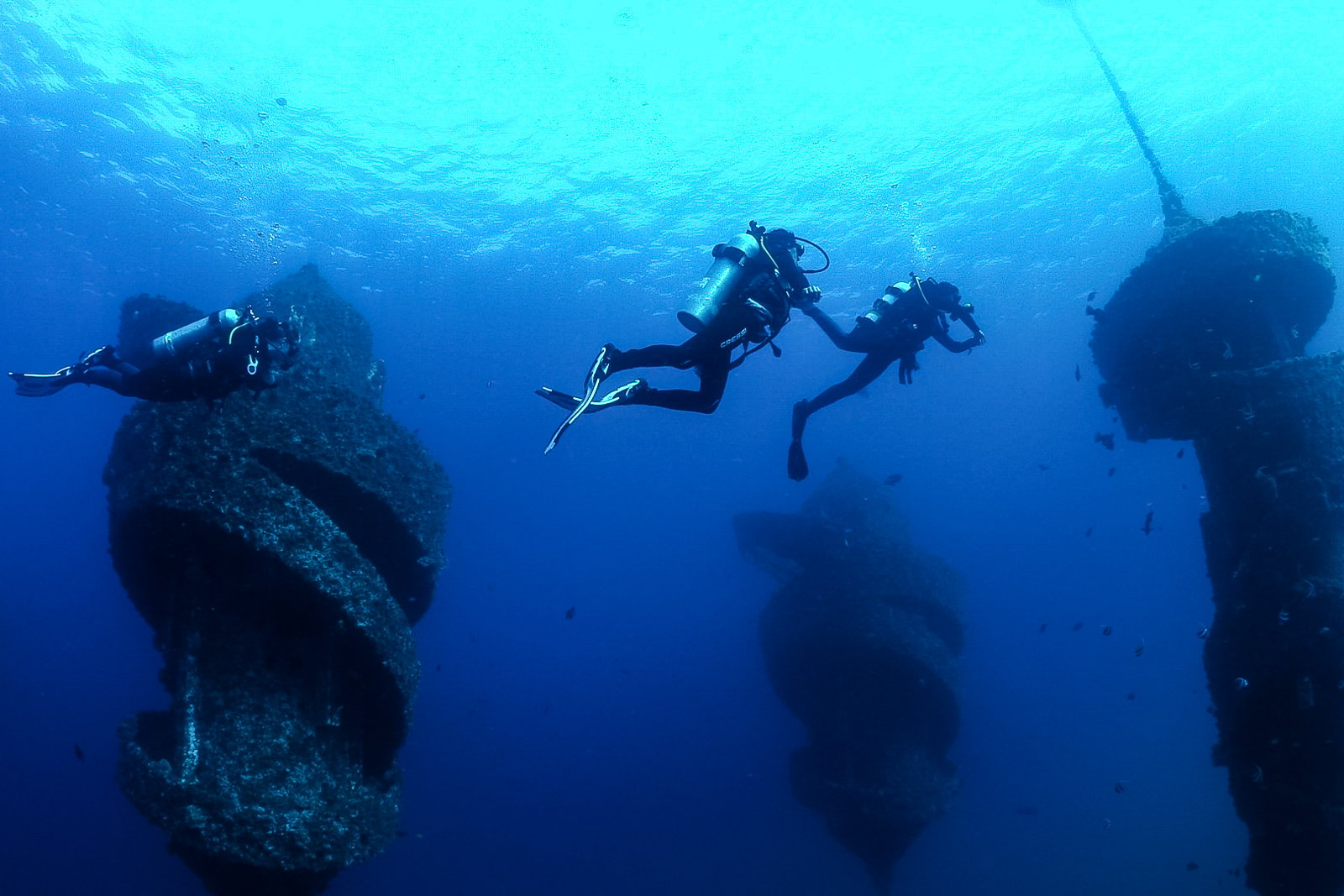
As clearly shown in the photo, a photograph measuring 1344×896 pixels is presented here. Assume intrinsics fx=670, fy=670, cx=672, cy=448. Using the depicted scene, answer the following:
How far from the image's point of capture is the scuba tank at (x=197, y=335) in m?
6.49

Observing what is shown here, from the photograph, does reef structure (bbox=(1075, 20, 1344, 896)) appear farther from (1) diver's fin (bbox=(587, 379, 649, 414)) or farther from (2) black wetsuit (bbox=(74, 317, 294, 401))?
(2) black wetsuit (bbox=(74, 317, 294, 401))

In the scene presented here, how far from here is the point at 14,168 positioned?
79.4 ft

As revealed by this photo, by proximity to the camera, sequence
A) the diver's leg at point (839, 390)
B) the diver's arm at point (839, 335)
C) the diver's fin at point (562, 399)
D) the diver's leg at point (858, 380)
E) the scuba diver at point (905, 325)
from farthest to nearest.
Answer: the diver's leg at point (858, 380)
the diver's leg at point (839, 390)
the diver's arm at point (839, 335)
the scuba diver at point (905, 325)
the diver's fin at point (562, 399)

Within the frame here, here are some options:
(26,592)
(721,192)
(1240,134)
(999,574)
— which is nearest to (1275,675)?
(721,192)

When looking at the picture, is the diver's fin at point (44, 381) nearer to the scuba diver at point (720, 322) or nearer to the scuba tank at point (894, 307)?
the scuba diver at point (720, 322)

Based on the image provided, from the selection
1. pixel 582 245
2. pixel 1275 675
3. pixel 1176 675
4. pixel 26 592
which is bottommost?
pixel 1176 675

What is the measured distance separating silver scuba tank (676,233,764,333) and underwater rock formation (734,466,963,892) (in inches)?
433

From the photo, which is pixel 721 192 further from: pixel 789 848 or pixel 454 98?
pixel 789 848

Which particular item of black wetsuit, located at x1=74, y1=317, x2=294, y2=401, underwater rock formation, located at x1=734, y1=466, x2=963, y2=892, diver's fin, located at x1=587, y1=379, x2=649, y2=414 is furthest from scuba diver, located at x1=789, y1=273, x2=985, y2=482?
underwater rock formation, located at x1=734, y1=466, x2=963, y2=892

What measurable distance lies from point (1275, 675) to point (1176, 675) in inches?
3092

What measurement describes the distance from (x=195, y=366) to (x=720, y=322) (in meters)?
5.17

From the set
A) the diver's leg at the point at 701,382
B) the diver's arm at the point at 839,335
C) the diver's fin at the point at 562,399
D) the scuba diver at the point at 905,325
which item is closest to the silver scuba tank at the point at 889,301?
the scuba diver at the point at 905,325

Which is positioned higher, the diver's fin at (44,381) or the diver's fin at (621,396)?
the diver's fin at (44,381)

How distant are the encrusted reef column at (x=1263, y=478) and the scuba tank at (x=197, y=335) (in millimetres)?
12020
